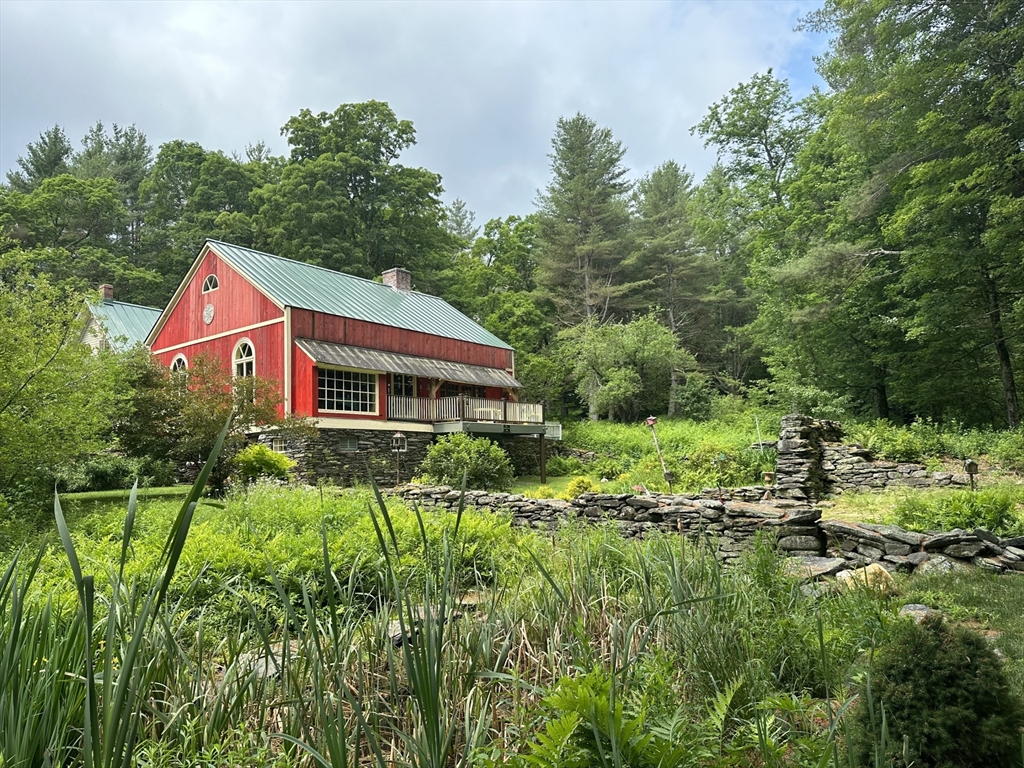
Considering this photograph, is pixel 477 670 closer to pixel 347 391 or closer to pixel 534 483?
pixel 347 391

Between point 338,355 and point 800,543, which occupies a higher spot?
point 338,355

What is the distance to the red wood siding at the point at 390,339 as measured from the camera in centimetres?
1709

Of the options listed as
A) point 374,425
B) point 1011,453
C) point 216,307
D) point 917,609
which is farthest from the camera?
point 216,307

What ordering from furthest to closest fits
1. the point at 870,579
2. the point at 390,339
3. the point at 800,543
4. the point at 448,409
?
1. the point at 390,339
2. the point at 448,409
3. the point at 800,543
4. the point at 870,579

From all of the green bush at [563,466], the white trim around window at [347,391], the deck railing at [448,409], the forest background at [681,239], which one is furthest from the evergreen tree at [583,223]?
the white trim around window at [347,391]

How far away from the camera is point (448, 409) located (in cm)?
1880

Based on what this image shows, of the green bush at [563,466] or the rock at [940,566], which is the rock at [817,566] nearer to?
the rock at [940,566]

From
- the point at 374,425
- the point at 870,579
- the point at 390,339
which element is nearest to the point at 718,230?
the point at 390,339

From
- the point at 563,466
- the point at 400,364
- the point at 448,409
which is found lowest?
the point at 563,466

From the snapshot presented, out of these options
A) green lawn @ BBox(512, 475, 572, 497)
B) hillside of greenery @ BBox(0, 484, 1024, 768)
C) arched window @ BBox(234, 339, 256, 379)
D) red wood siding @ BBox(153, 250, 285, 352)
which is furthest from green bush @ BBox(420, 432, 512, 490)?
hillside of greenery @ BBox(0, 484, 1024, 768)

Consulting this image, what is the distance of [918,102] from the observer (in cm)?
1452

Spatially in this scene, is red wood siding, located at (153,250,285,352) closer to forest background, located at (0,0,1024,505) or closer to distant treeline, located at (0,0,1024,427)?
forest background, located at (0,0,1024,505)

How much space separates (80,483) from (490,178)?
1698 inches

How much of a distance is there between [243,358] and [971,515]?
56.5 feet
